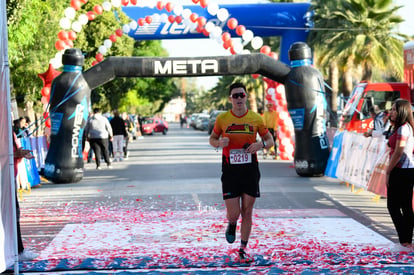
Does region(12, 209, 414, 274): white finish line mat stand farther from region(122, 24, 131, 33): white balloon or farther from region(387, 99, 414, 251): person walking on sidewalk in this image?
region(122, 24, 131, 33): white balloon

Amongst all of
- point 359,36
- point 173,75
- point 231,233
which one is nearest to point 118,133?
point 173,75

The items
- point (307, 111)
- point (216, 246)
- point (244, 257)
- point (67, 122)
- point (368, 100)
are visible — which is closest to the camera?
point (244, 257)

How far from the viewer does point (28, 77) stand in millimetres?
29938

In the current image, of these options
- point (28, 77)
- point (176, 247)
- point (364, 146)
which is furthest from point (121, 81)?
point (176, 247)

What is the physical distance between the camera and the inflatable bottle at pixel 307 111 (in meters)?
17.8

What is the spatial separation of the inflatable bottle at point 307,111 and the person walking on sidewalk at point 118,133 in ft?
27.1

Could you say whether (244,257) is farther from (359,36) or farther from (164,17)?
(359,36)

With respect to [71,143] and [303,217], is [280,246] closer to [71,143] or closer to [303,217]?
[303,217]

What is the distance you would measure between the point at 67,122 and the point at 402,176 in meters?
10.6

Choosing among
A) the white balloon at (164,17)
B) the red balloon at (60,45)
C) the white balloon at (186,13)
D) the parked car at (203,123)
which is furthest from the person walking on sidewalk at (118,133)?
the parked car at (203,123)

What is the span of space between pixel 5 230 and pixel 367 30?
3123cm

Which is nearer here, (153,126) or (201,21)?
(201,21)

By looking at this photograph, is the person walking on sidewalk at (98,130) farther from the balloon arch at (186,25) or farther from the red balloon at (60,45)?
the red balloon at (60,45)

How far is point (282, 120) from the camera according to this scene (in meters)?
24.2
